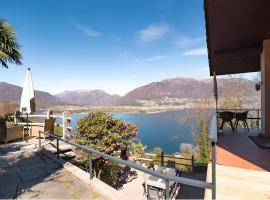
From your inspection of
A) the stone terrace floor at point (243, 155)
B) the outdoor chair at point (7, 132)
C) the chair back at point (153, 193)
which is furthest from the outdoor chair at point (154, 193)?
Result: the outdoor chair at point (7, 132)

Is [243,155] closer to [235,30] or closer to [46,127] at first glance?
[235,30]

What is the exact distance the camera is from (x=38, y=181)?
4680 millimetres

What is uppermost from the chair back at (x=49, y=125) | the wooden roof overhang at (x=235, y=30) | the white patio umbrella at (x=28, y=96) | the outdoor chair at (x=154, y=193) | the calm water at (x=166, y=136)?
the wooden roof overhang at (x=235, y=30)

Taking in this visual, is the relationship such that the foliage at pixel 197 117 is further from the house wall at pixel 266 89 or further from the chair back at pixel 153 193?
the chair back at pixel 153 193

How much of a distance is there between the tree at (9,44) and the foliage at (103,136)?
166 inches

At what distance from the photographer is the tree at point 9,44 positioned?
8.84m

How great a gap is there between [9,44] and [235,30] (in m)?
9.20

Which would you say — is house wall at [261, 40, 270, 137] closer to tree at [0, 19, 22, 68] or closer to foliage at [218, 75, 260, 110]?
tree at [0, 19, 22, 68]

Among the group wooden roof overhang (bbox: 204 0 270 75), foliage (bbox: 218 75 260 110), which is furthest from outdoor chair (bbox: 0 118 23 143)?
foliage (bbox: 218 75 260 110)

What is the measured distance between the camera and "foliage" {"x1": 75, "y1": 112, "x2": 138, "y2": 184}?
8.97 meters

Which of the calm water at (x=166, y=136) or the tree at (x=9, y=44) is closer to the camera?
the tree at (x=9, y=44)

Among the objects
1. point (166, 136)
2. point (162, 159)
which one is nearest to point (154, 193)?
point (162, 159)

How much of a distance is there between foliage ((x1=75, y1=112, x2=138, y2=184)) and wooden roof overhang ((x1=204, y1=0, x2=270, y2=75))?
5.12 metres

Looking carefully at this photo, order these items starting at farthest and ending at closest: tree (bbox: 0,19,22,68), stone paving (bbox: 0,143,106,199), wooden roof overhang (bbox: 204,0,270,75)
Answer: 1. tree (bbox: 0,19,22,68)
2. wooden roof overhang (bbox: 204,0,270,75)
3. stone paving (bbox: 0,143,106,199)
